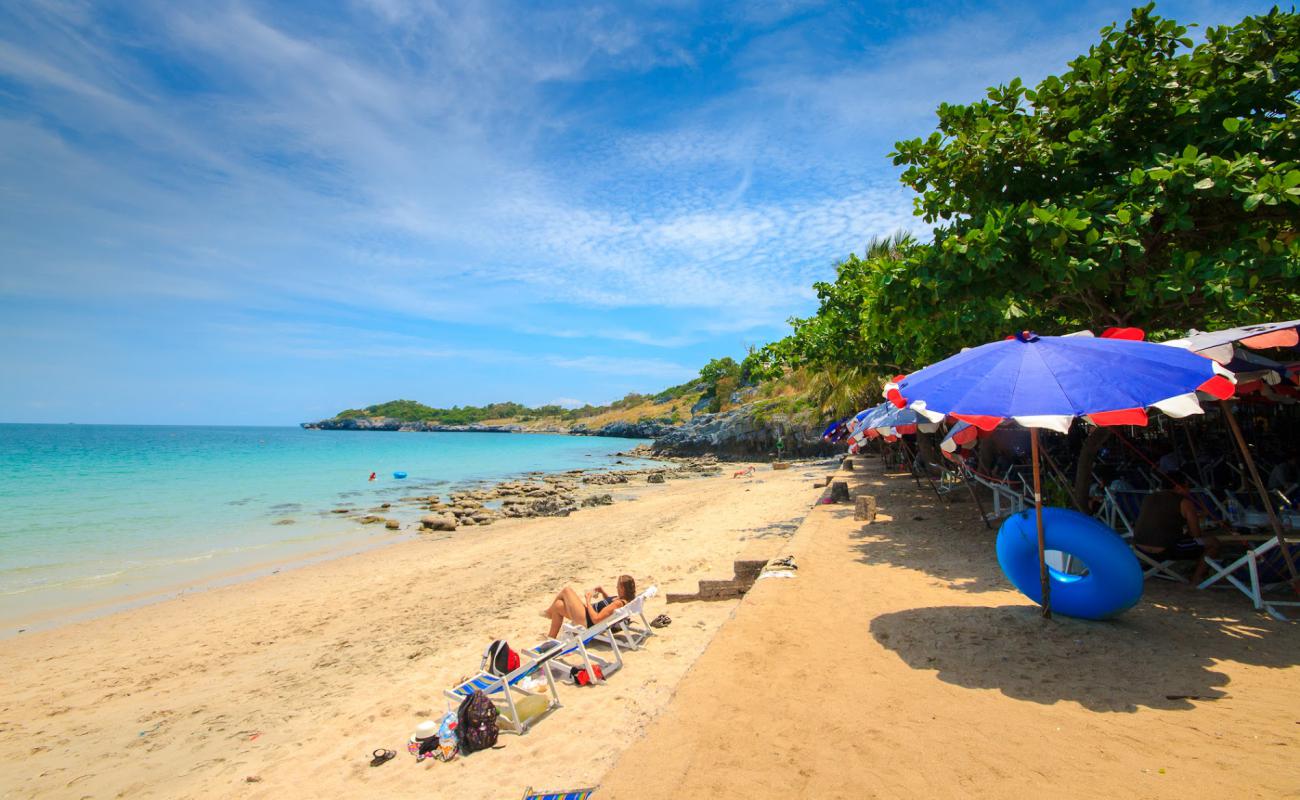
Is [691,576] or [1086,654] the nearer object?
[1086,654]

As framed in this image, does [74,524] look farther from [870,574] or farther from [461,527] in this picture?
[870,574]

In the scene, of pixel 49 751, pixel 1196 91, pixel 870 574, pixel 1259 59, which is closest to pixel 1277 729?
pixel 870 574

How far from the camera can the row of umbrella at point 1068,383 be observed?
3783 mm

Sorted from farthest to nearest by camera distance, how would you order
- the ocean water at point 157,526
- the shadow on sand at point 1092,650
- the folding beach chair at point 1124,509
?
1. the ocean water at point 157,526
2. the folding beach chair at point 1124,509
3. the shadow on sand at point 1092,650

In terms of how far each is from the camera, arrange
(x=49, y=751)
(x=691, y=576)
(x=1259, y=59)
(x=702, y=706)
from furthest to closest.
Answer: (x=691, y=576) < (x=1259, y=59) < (x=49, y=751) < (x=702, y=706)

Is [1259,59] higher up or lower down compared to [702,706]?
higher up

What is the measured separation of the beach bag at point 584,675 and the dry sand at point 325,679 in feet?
0.37

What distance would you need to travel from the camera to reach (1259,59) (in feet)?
20.9

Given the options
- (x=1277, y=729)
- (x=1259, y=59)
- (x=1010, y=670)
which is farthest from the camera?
(x=1259, y=59)

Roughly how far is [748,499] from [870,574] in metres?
11.3

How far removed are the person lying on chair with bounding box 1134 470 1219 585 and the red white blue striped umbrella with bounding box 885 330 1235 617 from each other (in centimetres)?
220

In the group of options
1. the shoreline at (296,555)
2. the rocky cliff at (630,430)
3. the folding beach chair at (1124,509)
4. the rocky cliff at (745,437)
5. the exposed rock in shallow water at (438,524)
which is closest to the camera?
the folding beach chair at (1124,509)

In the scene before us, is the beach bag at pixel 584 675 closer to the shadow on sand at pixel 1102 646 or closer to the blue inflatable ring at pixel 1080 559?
the shadow on sand at pixel 1102 646

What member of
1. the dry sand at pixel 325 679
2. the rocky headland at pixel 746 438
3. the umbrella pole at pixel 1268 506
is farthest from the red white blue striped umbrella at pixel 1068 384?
the rocky headland at pixel 746 438
